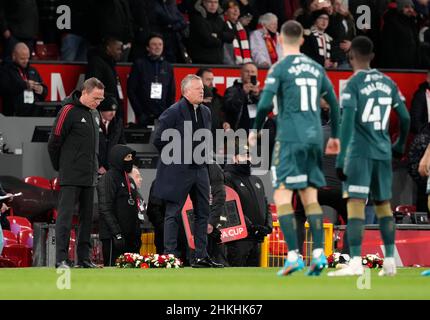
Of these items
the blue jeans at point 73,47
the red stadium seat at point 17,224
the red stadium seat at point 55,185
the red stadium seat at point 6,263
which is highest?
the blue jeans at point 73,47

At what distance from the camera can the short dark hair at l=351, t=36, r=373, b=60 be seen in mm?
13383

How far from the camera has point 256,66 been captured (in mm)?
24016

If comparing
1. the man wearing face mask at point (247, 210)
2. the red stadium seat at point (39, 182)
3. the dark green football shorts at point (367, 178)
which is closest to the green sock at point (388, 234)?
the dark green football shorts at point (367, 178)

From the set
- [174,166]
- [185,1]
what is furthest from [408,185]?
[174,166]

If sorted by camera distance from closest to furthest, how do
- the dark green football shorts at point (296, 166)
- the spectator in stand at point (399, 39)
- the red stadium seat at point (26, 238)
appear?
the dark green football shorts at point (296, 166) < the red stadium seat at point (26, 238) < the spectator in stand at point (399, 39)

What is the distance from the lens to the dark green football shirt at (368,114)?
13.3 meters

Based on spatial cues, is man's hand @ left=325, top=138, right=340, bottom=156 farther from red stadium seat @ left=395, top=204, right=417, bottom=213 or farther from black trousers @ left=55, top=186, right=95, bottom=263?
red stadium seat @ left=395, top=204, right=417, bottom=213

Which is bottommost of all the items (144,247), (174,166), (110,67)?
(144,247)

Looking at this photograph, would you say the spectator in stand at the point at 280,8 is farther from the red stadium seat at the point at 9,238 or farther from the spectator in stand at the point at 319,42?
the red stadium seat at the point at 9,238

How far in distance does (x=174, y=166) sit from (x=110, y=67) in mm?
6869

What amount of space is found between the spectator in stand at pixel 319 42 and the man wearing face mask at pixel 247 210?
6.98m

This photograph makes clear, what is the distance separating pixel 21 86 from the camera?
22109mm

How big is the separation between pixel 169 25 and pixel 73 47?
5.81 feet
